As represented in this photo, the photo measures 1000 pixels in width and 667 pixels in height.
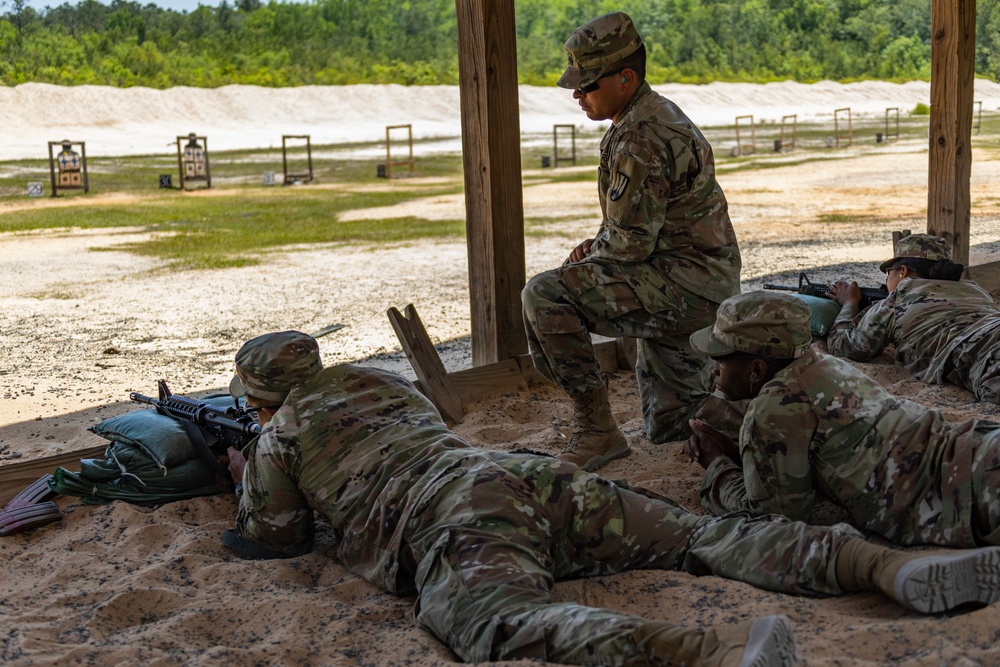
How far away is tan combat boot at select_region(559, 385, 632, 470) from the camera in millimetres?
3805

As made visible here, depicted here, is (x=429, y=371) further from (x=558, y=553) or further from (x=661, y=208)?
(x=558, y=553)

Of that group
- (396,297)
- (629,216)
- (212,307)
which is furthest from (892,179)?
(629,216)

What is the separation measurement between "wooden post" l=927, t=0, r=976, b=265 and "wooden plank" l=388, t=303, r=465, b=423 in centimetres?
298

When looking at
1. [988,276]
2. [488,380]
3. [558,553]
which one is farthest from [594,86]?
[988,276]

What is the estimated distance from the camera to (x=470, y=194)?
4.84 meters

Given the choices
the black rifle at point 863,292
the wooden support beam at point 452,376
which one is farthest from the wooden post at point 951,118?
the wooden support beam at point 452,376

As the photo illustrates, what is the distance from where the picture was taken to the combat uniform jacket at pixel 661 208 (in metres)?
3.70

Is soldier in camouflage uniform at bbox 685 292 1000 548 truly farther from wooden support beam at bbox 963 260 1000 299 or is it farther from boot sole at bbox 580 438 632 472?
wooden support beam at bbox 963 260 1000 299

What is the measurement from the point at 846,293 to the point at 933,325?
34.4 inches

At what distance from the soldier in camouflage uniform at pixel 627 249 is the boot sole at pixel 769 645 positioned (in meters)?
1.78

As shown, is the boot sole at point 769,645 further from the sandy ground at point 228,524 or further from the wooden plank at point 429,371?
the wooden plank at point 429,371

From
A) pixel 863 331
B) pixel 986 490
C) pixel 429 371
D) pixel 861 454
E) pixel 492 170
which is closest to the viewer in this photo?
pixel 986 490

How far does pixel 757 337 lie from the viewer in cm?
282

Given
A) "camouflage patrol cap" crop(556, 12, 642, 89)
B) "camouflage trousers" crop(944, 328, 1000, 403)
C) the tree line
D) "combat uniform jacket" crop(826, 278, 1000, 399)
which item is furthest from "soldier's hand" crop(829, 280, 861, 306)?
the tree line
